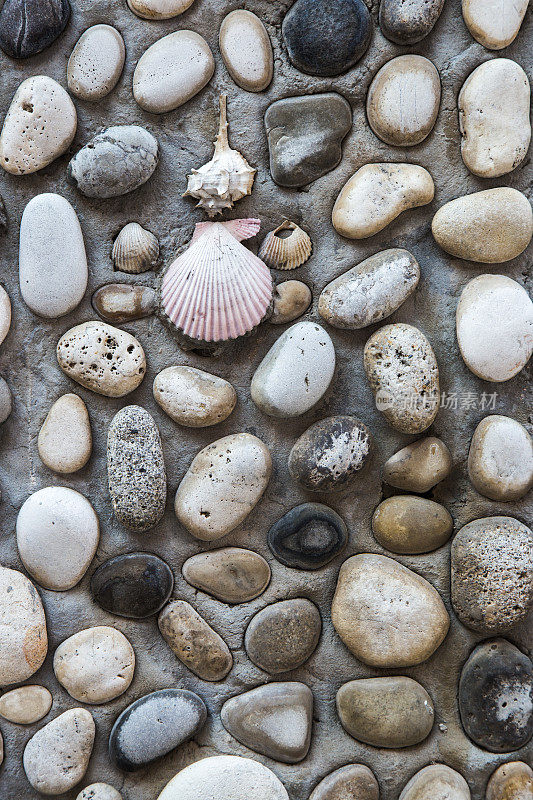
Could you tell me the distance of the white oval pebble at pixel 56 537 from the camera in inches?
47.5

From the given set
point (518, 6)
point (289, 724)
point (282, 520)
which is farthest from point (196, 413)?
point (518, 6)

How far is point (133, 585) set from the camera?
1.20m

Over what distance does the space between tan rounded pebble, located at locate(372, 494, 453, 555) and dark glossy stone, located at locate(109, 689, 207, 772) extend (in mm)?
495

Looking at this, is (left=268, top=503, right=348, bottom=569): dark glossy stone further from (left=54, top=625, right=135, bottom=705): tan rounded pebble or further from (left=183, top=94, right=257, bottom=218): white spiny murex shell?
(left=183, top=94, right=257, bottom=218): white spiny murex shell

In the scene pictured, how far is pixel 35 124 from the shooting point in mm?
1188

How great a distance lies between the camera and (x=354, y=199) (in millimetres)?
1185

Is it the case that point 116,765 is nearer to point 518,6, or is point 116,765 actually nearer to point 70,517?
point 70,517

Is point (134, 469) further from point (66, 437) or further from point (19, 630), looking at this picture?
point (19, 630)

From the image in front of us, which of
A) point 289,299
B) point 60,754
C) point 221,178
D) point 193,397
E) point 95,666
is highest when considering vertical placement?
point 221,178

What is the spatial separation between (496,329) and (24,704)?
1167 millimetres

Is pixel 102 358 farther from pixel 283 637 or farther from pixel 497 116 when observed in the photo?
→ pixel 497 116

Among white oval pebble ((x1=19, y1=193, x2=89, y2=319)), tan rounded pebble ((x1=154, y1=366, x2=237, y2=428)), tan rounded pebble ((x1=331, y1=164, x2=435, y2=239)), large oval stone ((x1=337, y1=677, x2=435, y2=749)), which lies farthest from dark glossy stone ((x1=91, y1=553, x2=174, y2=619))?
tan rounded pebble ((x1=331, y1=164, x2=435, y2=239))

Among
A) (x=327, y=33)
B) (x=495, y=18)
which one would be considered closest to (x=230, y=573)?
(x=327, y=33)

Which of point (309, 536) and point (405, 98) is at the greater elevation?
point (405, 98)
